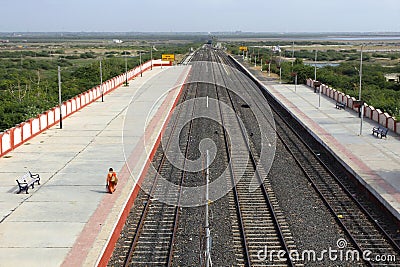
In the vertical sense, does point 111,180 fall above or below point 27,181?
above

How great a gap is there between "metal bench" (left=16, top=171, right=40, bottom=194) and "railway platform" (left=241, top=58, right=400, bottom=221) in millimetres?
10731

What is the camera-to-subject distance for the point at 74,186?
1912 cm

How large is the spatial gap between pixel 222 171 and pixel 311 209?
5.39m

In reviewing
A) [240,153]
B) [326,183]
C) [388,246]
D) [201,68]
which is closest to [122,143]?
[240,153]

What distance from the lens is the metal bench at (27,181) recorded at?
18.3m

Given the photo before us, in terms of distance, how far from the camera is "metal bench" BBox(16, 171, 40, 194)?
60.1 ft

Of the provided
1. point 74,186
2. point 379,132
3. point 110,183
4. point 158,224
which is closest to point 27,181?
point 74,186

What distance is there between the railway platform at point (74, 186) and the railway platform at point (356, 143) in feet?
25.0

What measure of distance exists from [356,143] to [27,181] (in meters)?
14.5

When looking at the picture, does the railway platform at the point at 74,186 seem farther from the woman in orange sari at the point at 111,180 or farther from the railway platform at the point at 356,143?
the railway platform at the point at 356,143

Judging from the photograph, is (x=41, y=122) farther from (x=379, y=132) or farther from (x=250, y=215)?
(x=379, y=132)

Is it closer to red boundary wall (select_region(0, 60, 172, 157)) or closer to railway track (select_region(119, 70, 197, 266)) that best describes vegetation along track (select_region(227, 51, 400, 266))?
railway track (select_region(119, 70, 197, 266))

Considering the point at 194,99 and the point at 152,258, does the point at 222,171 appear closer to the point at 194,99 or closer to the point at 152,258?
the point at 152,258

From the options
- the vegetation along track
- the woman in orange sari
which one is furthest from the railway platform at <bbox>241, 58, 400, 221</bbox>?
the woman in orange sari
